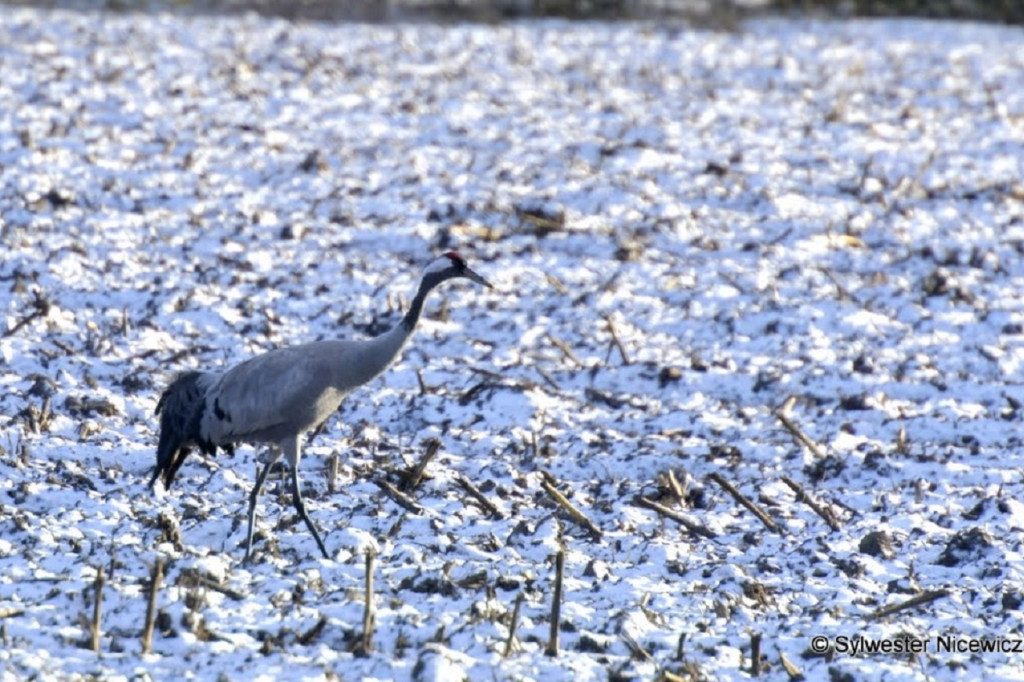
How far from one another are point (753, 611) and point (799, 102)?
9.84m

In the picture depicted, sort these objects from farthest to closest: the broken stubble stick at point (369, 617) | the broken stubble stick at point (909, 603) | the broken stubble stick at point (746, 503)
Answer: the broken stubble stick at point (746, 503) → the broken stubble stick at point (909, 603) → the broken stubble stick at point (369, 617)

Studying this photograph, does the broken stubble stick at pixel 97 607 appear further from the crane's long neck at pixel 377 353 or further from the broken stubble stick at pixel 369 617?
the crane's long neck at pixel 377 353

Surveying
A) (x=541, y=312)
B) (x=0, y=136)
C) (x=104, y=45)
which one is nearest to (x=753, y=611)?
(x=541, y=312)

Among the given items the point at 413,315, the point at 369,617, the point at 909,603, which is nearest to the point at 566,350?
the point at 413,315

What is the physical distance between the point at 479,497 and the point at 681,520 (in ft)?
2.81

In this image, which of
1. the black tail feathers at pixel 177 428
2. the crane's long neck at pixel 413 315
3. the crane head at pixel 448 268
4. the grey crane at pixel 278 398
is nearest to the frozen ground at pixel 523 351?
the black tail feathers at pixel 177 428

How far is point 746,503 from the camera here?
252 inches

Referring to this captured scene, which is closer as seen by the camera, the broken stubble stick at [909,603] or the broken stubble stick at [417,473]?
the broken stubble stick at [909,603]

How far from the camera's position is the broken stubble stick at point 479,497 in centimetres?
635

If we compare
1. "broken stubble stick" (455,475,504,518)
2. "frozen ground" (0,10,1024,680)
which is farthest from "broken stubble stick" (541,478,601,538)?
"broken stubble stick" (455,475,504,518)

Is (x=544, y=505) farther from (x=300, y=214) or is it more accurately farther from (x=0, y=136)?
(x=0, y=136)

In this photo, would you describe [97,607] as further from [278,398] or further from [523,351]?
[523,351]

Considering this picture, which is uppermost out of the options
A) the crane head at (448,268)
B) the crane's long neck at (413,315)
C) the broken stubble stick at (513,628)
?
the crane head at (448,268)

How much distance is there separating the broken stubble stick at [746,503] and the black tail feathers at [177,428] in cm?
218
